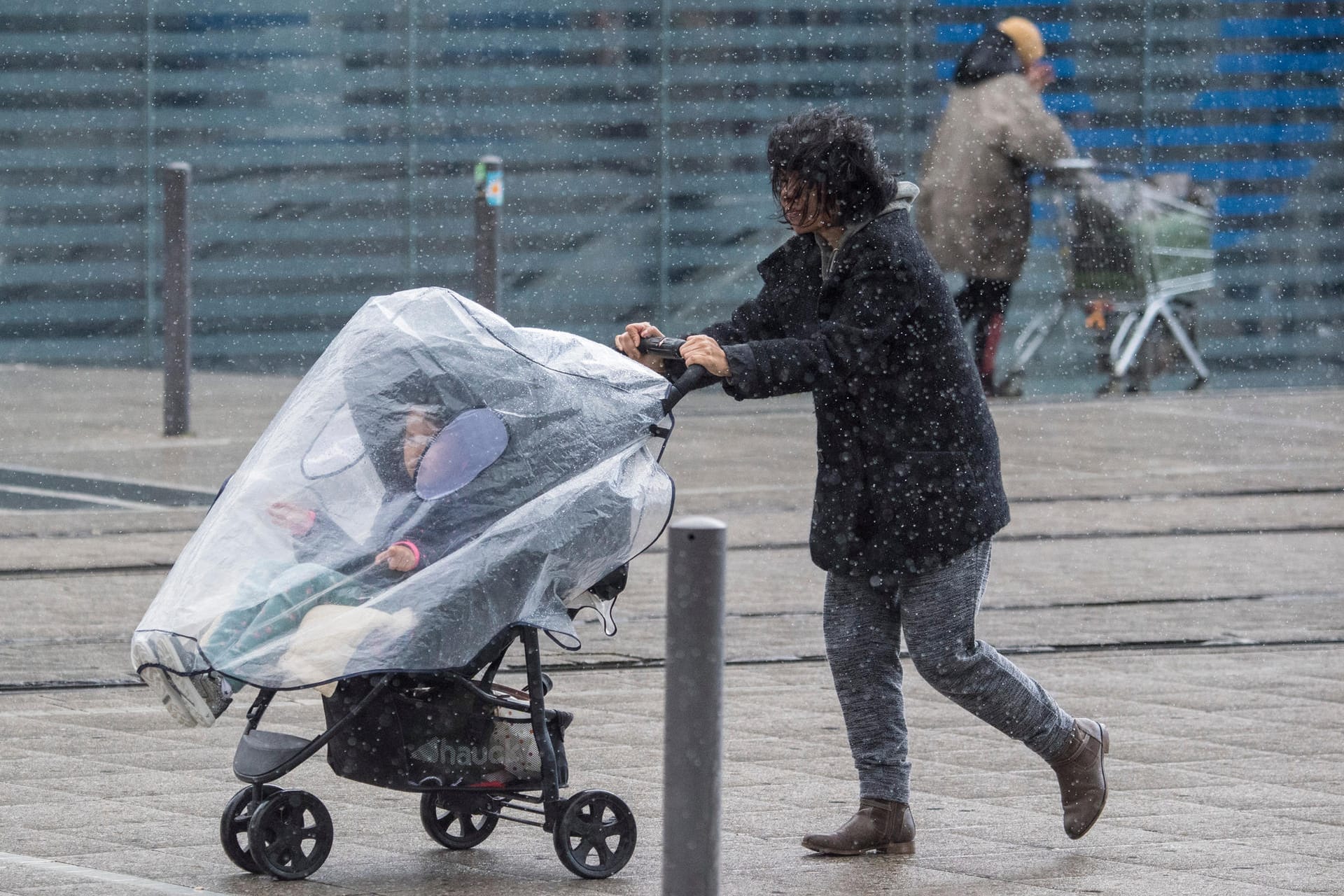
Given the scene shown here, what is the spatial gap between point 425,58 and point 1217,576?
9.02m

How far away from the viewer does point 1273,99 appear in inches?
701

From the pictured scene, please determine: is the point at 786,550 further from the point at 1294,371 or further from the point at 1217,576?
the point at 1294,371

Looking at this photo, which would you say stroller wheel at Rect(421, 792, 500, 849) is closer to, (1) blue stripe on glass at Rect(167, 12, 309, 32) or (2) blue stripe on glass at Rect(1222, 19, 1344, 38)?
(1) blue stripe on glass at Rect(167, 12, 309, 32)

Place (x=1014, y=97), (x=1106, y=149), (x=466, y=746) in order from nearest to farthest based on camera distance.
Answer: (x=466, y=746) < (x=1014, y=97) < (x=1106, y=149)

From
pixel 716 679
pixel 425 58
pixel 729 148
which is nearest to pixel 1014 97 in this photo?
pixel 729 148

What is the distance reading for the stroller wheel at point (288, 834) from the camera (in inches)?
186

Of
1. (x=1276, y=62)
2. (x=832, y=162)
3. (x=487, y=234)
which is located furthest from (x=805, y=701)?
(x=1276, y=62)

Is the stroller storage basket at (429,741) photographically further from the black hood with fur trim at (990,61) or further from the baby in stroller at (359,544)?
the black hood with fur trim at (990,61)

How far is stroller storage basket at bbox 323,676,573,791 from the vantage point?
188 inches

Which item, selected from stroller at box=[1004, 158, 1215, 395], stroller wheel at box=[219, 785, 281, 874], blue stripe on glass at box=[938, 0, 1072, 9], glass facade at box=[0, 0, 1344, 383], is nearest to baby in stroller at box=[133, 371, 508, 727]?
stroller wheel at box=[219, 785, 281, 874]

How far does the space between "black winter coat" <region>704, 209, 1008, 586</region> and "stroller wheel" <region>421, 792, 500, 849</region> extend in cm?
90

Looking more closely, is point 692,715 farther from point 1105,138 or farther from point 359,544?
point 1105,138

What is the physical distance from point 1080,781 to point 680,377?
1.23 metres

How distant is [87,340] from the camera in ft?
53.3
